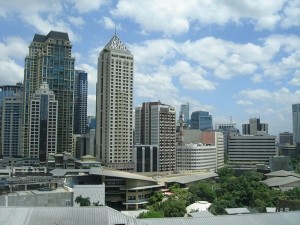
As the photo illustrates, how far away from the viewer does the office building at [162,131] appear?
357 feet

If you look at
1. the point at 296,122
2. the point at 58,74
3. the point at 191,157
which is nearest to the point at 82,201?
the point at 191,157

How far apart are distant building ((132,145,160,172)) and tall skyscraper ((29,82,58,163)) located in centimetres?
2728

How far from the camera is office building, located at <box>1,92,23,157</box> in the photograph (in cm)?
12694

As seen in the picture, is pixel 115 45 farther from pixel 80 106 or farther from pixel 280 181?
pixel 80 106

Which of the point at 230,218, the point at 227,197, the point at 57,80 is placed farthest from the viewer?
the point at 57,80

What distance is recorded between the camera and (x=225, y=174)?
310ft

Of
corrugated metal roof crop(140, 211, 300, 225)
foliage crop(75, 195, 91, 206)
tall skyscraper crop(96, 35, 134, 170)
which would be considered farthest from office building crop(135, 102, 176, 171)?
corrugated metal roof crop(140, 211, 300, 225)

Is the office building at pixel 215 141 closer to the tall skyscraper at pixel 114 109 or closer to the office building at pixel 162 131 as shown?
the office building at pixel 162 131

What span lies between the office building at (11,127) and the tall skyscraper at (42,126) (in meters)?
15.8

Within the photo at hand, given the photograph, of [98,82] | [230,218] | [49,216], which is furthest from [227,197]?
[98,82]

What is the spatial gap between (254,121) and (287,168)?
88.0 metres

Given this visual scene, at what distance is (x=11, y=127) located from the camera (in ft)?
419

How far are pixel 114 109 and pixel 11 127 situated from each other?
44578 mm

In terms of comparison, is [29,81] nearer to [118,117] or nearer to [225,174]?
[118,117]
